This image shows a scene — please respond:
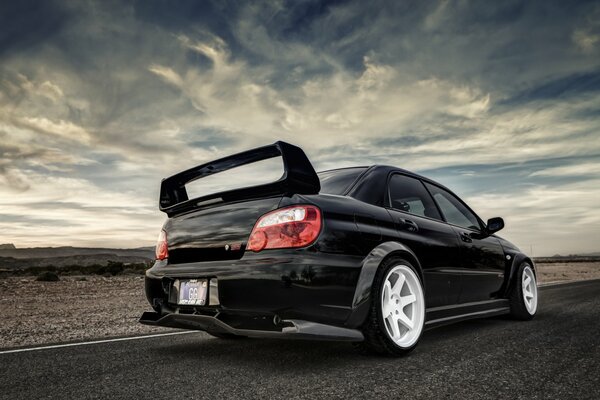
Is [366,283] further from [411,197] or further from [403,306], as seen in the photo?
[411,197]

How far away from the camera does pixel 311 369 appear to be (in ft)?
8.94

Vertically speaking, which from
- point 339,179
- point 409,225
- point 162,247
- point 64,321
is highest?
point 339,179

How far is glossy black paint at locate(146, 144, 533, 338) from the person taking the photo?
268 centimetres

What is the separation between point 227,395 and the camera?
222 cm

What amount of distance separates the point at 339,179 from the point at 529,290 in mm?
3283

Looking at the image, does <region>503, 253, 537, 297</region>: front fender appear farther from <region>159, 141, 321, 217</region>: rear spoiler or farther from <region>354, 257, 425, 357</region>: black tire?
<region>159, 141, 321, 217</region>: rear spoiler

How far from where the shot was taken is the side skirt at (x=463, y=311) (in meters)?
3.58

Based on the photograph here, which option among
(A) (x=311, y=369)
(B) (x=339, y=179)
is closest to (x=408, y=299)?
(A) (x=311, y=369)

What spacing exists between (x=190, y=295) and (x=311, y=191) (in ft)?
3.63

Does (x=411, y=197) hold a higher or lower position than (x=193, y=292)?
higher

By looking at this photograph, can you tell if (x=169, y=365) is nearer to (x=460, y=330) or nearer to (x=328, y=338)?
(x=328, y=338)

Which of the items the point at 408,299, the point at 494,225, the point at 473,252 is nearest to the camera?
the point at 408,299

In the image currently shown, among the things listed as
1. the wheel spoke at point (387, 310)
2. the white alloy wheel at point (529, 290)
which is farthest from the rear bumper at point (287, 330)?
the white alloy wheel at point (529, 290)

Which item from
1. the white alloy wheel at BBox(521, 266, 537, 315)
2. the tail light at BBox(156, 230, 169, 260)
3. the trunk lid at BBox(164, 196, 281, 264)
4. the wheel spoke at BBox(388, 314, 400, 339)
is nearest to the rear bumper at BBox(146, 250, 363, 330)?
the trunk lid at BBox(164, 196, 281, 264)
